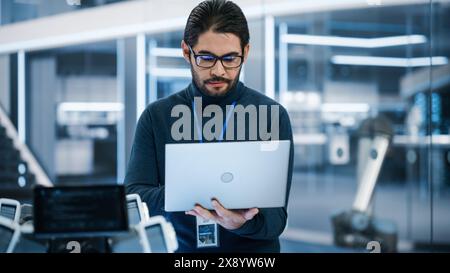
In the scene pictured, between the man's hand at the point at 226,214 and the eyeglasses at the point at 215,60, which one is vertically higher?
the eyeglasses at the point at 215,60

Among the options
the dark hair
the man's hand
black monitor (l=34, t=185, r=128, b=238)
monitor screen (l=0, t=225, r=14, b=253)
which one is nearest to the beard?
the dark hair

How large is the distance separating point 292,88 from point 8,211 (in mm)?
3702

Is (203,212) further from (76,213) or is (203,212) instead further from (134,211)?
(76,213)

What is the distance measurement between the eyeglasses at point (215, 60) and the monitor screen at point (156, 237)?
2.47ft

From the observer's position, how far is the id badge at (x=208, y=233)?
211 centimetres

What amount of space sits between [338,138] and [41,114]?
2.72 meters

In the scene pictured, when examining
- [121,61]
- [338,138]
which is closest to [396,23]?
[338,138]

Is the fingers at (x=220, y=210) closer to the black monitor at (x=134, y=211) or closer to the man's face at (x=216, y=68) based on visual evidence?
the black monitor at (x=134, y=211)

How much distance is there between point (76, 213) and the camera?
162 cm

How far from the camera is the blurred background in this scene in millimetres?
3244

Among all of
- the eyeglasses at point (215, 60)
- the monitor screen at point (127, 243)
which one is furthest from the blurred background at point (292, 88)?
the monitor screen at point (127, 243)

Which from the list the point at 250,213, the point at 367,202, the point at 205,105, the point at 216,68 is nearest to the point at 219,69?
the point at 216,68

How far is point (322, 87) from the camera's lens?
5.45 metres
